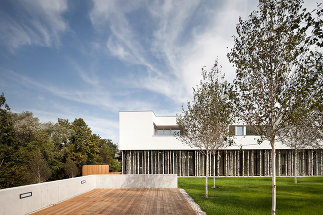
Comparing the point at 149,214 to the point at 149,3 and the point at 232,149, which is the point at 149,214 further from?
the point at 232,149

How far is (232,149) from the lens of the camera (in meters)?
24.6

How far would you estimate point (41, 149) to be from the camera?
28719 mm

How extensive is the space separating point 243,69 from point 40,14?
15.3 metres

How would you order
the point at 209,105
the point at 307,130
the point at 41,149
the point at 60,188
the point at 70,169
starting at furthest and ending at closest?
the point at 41,149 → the point at 70,169 → the point at 307,130 → the point at 209,105 → the point at 60,188

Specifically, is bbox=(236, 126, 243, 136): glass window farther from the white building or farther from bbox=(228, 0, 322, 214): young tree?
bbox=(228, 0, 322, 214): young tree

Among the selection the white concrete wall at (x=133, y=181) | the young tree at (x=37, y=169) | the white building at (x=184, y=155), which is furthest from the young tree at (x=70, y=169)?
the white concrete wall at (x=133, y=181)

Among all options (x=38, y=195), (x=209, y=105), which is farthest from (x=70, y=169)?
(x=209, y=105)

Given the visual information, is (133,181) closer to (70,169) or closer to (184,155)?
(184,155)

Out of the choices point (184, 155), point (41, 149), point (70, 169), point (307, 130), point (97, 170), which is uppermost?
point (307, 130)

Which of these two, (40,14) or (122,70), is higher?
(40,14)

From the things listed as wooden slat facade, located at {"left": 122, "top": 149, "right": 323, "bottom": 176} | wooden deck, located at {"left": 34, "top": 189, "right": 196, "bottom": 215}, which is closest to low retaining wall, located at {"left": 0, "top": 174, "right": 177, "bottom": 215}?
wooden deck, located at {"left": 34, "top": 189, "right": 196, "bottom": 215}

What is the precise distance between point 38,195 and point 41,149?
73.3ft

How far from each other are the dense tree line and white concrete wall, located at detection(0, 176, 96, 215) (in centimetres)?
1126

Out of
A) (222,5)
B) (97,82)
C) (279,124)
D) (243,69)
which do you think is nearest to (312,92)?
(279,124)
